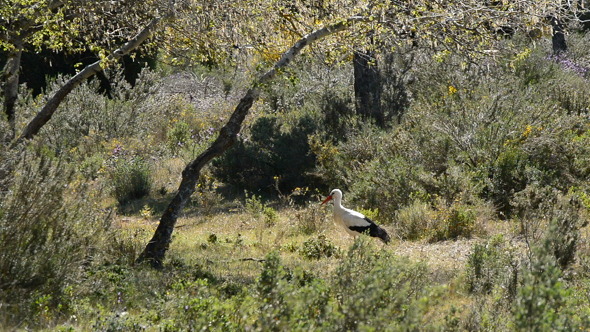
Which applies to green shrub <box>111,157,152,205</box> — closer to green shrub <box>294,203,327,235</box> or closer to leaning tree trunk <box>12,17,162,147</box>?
green shrub <box>294,203,327,235</box>

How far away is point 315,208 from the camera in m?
10.6

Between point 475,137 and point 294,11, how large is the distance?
3.79 metres

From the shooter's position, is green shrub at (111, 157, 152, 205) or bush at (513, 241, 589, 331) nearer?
bush at (513, 241, 589, 331)

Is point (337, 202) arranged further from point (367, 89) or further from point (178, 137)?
point (178, 137)

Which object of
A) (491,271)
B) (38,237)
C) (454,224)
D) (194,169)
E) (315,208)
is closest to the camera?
(38,237)

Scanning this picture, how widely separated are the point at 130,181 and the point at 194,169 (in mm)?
5993

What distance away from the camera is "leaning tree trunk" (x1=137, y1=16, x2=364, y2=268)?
304 inches

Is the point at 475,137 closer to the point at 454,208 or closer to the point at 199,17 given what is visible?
the point at 454,208

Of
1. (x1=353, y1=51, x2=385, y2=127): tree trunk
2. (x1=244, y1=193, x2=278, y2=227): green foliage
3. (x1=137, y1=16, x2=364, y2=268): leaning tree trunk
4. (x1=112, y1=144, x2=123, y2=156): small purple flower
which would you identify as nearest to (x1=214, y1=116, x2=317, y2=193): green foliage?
(x1=353, y1=51, x2=385, y2=127): tree trunk

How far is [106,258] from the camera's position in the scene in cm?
746

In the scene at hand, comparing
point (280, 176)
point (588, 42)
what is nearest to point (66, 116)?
point (280, 176)

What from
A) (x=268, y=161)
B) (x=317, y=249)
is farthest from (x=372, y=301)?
(x=268, y=161)

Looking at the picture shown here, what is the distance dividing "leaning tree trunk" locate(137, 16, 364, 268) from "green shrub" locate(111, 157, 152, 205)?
586 centimetres

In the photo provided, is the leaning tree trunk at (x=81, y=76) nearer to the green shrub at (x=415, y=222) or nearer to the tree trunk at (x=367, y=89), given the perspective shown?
the green shrub at (x=415, y=222)
